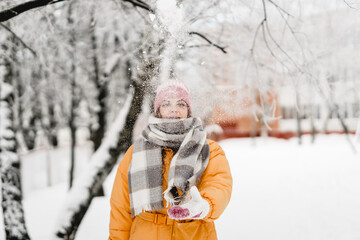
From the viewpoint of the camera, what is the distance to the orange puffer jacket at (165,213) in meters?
1.61

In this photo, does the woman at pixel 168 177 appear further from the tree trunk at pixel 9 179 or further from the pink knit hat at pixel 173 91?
the tree trunk at pixel 9 179

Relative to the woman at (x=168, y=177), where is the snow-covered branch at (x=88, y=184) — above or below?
below

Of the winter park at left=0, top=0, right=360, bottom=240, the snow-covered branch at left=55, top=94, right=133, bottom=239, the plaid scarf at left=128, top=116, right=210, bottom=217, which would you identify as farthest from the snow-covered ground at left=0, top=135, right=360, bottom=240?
the plaid scarf at left=128, top=116, right=210, bottom=217

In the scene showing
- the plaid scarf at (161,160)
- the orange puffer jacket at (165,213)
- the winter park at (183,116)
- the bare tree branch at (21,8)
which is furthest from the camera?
the bare tree branch at (21,8)

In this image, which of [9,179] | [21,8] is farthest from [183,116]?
[9,179]

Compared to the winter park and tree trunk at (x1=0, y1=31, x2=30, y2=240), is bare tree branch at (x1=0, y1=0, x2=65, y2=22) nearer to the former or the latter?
the winter park

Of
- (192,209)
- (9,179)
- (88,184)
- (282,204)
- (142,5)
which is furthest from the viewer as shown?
(282,204)

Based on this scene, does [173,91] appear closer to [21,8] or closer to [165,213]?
[165,213]

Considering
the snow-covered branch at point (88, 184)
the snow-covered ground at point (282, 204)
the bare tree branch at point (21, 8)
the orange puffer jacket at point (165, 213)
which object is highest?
the bare tree branch at point (21, 8)

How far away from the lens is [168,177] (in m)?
1.75

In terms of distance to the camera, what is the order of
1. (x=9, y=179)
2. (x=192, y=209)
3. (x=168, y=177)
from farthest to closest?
1. (x=9, y=179)
2. (x=168, y=177)
3. (x=192, y=209)

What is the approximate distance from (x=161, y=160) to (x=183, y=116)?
A: 0.34 m

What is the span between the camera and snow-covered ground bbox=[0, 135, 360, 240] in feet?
16.4

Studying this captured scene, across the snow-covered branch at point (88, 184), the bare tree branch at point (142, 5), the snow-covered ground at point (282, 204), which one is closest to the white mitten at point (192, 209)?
the bare tree branch at point (142, 5)
